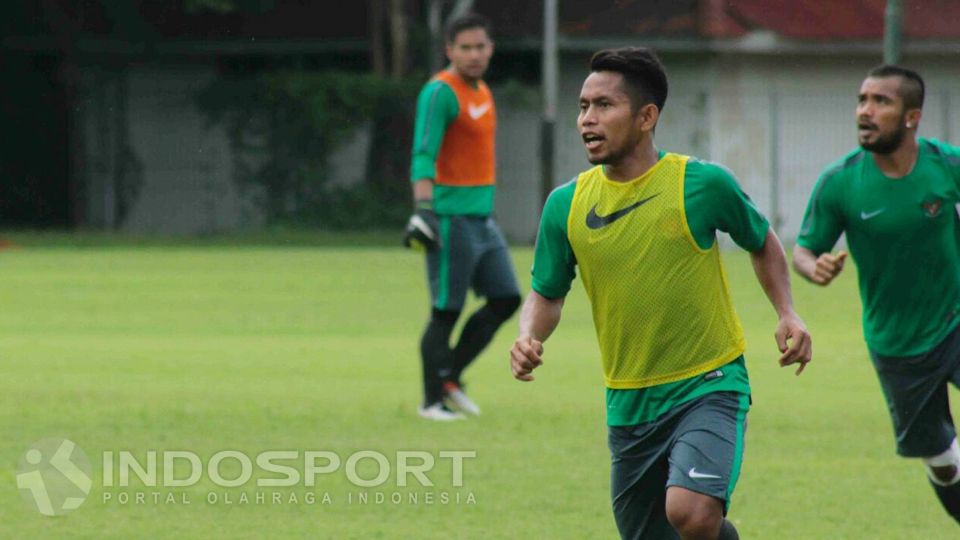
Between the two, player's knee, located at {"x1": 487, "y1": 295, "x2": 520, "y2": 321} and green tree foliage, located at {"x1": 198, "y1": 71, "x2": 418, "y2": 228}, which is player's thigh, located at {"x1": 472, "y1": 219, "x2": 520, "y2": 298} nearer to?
player's knee, located at {"x1": 487, "y1": 295, "x2": 520, "y2": 321}

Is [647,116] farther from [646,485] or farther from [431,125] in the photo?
[431,125]

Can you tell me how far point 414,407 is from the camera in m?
12.5

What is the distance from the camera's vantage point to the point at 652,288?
6461mm

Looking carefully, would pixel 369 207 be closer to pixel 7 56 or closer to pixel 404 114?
pixel 404 114

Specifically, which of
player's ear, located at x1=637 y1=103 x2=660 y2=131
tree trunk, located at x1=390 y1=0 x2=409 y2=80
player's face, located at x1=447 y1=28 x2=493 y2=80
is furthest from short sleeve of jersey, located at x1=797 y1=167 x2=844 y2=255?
Result: tree trunk, located at x1=390 y1=0 x2=409 y2=80

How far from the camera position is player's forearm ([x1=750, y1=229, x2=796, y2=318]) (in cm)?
660

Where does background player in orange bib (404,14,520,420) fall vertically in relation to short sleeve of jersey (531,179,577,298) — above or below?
below

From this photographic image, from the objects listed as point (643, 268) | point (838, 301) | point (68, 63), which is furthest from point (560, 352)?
point (68, 63)

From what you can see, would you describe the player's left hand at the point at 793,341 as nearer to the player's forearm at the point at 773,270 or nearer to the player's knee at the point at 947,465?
the player's forearm at the point at 773,270

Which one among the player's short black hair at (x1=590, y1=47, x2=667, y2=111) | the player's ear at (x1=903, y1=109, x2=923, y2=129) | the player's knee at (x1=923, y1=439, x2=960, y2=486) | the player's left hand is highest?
the player's short black hair at (x1=590, y1=47, x2=667, y2=111)

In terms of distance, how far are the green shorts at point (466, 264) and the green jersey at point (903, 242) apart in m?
3.80

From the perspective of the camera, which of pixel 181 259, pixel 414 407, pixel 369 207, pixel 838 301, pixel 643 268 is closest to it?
pixel 643 268

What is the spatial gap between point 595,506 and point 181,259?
1992 cm

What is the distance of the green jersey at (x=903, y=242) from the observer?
26.9 feet
